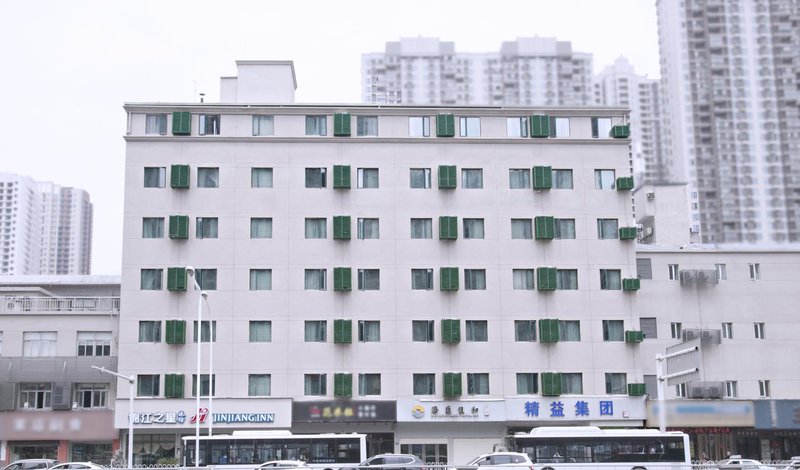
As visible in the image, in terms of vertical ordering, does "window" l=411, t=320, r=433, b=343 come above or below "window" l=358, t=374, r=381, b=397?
above

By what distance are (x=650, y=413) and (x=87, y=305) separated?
40976 mm

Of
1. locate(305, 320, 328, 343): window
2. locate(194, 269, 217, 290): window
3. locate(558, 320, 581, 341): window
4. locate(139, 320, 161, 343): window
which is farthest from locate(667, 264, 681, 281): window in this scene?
locate(139, 320, 161, 343): window

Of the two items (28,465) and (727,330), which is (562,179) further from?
(28,465)

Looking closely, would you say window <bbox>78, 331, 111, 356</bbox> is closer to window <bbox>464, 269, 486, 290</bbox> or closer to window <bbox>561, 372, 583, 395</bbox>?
window <bbox>464, 269, 486, 290</bbox>

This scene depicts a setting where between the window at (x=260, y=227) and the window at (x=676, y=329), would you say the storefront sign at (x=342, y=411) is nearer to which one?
the window at (x=260, y=227)

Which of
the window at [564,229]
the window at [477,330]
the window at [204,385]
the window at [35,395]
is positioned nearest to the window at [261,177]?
the window at [204,385]

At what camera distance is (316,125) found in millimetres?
68688

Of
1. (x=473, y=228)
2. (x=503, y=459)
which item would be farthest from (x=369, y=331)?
(x=503, y=459)

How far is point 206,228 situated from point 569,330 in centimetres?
2599

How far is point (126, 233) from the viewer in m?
66.2

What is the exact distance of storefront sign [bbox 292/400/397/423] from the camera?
64438 millimetres

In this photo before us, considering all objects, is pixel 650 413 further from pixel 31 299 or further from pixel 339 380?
pixel 31 299

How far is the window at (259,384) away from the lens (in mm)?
65000

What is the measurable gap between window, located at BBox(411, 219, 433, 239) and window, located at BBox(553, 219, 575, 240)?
8.83 metres
